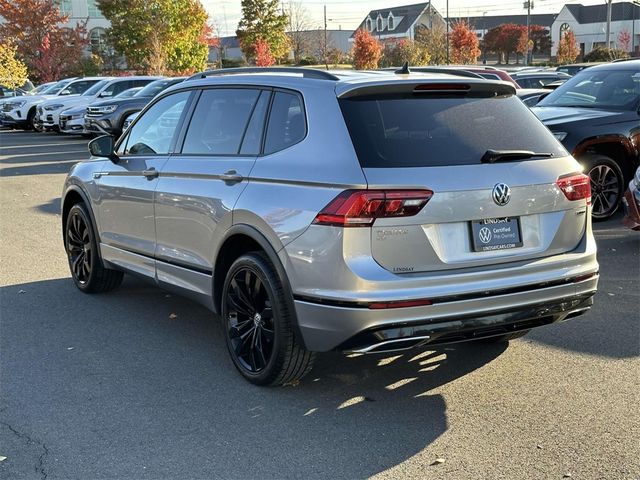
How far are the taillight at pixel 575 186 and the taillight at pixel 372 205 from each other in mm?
962

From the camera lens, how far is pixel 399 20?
10044cm

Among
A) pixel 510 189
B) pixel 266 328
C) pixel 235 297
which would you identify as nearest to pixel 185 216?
pixel 235 297

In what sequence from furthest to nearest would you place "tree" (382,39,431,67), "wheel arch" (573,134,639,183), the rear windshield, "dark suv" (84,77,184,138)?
"tree" (382,39,431,67) < "dark suv" (84,77,184,138) < "wheel arch" (573,134,639,183) < the rear windshield

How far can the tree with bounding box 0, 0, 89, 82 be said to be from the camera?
47.0 meters

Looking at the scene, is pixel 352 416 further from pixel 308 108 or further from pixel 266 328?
pixel 308 108

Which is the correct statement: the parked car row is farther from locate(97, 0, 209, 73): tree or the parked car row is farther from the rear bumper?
the rear bumper

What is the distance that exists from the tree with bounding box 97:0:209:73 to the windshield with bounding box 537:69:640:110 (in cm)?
3339

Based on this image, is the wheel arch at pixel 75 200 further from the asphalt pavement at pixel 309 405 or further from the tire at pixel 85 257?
the asphalt pavement at pixel 309 405

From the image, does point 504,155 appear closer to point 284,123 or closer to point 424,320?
point 424,320

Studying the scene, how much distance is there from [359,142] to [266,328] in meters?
1.27

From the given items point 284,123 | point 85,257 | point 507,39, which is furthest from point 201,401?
point 507,39

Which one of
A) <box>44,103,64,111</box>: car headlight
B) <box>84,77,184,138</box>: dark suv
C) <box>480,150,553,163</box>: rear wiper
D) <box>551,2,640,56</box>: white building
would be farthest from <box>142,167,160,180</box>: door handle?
<box>551,2,640,56</box>: white building

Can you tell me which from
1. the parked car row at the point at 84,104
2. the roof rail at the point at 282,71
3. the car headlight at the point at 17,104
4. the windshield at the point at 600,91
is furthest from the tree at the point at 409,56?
the roof rail at the point at 282,71

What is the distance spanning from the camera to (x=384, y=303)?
3951mm
